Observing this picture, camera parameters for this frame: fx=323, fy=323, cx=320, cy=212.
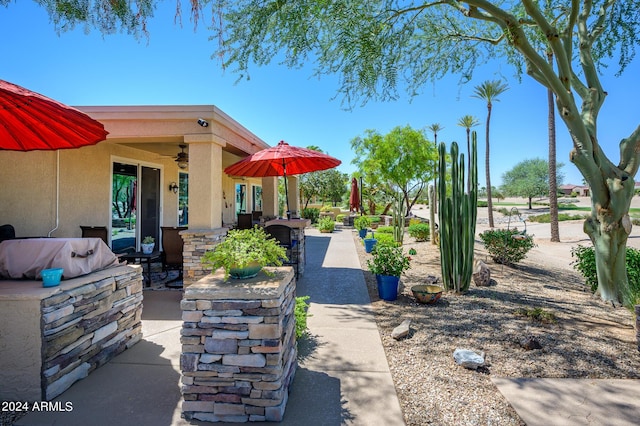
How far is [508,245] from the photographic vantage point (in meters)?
7.29

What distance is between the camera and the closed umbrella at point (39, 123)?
2375 millimetres

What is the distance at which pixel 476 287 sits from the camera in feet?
18.9

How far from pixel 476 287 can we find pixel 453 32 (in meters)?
4.94

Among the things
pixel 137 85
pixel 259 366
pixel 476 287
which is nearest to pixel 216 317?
pixel 259 366

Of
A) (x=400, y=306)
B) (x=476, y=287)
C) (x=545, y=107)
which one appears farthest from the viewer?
(x=545, y=107)

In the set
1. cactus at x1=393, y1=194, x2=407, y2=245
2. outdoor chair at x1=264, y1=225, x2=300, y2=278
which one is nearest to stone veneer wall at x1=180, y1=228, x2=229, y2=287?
outdoor chair at x1=264, y1=225, x2=300, y2=278

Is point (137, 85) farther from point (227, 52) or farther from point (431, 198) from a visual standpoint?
point (431, 198)

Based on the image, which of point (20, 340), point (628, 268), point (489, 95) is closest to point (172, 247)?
point (20, 340)

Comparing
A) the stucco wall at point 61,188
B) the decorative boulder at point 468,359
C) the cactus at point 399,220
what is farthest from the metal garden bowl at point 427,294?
the cactus at point 399,220

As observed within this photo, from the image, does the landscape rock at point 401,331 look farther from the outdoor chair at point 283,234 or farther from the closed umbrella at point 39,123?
the closed umbrella at point 39,123

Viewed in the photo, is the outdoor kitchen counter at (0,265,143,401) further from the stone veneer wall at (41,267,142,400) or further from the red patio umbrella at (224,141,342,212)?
the red patio umbrella at (224,141,342,212)

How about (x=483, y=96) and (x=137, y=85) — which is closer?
(x=137, y=85)

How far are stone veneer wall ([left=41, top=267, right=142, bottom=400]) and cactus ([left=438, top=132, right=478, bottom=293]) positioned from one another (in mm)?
4462

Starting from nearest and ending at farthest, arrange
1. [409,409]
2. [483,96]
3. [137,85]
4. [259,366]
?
[259,366], [409,409], [137,85], [483,96]
